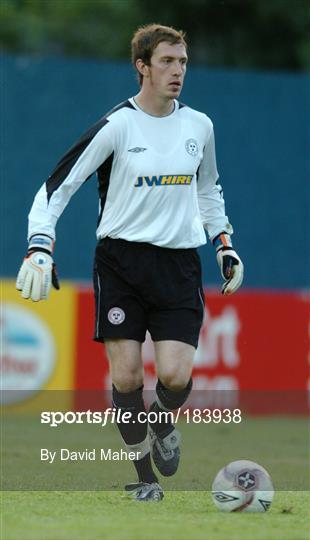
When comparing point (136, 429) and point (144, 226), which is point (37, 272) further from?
point (136, 429)

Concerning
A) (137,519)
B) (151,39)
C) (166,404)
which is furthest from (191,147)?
(137,519)

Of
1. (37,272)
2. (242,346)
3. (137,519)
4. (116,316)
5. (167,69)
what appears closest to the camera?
(137,519)

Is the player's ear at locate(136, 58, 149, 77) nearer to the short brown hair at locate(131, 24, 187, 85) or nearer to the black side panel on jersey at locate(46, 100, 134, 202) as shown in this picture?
the short brown hair at locate(131, 24, 187, 85)

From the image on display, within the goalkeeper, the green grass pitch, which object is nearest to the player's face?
the goalkeeper

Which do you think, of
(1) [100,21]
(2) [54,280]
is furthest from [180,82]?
(1) [100,21]

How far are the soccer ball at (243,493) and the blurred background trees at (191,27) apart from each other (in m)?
14.5

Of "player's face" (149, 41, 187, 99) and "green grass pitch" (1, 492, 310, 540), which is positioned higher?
"player's face" (149, 41, 187, 99)

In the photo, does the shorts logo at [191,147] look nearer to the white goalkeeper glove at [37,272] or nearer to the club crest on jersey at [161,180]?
the club crest on jersey at [161,180]

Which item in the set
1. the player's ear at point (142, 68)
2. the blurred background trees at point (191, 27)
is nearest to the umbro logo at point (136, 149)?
Answer: the player's ear at point (142, 68)

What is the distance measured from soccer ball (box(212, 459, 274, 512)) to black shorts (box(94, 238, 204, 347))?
82 centimetres

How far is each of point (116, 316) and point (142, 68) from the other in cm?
136

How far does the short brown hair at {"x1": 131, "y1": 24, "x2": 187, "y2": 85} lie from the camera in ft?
22.4

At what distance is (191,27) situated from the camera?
833 inches

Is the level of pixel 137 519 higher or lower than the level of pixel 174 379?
lower
